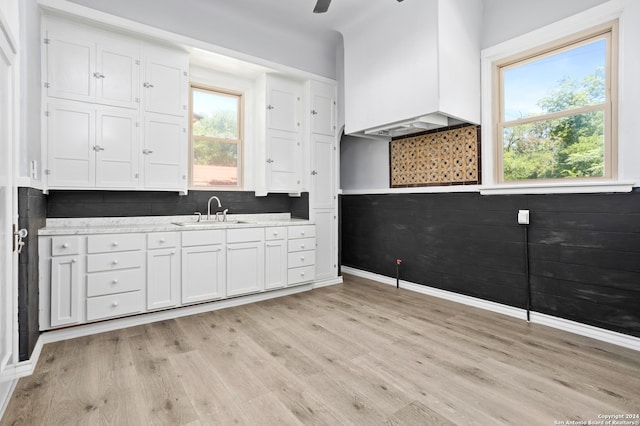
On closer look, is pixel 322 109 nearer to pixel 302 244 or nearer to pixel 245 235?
pixel 302 244

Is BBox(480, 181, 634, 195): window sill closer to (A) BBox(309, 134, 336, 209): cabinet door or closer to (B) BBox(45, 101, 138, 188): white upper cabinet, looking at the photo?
(A) BBox(309, 134, 336, 209): cabinet door

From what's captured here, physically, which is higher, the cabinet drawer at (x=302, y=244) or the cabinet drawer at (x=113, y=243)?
the cabinet drawer at (x=113, y=243)

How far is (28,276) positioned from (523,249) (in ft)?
13.9

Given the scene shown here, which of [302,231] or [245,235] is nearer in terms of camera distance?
[245,235]

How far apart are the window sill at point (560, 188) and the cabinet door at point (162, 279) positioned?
3.40 meters

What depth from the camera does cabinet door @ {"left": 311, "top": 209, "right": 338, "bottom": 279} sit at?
4.62 metres

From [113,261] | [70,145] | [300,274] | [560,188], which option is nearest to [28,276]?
[113,261]

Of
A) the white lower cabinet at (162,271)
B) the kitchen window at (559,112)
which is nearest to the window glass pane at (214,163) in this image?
the white lower cabinet at (162,271)

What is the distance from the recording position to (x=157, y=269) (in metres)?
3.18

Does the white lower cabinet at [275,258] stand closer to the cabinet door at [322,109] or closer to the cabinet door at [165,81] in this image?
the cabinet door at [322,109]

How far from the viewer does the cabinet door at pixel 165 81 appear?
335 cm

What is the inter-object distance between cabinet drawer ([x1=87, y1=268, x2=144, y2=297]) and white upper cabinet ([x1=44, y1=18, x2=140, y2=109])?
1640mm

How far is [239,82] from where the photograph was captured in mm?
4383

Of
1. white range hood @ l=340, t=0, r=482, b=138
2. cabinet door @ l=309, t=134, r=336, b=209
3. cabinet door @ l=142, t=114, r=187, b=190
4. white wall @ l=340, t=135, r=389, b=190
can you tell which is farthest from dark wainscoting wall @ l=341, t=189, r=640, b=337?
cabinet door @ l=142, t=114, r=187, b=190
